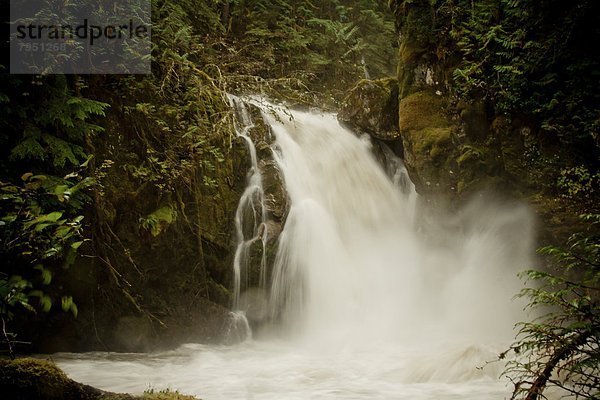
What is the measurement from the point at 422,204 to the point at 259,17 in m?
10.4

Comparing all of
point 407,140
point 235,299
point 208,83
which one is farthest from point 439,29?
point 235,299

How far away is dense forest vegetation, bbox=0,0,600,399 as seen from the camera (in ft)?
19.8

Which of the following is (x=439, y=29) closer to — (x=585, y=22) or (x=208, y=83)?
(x=585, y=22)

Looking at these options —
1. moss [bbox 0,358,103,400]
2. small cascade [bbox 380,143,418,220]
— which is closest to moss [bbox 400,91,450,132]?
small cascade [bbox 380,143,418,220]

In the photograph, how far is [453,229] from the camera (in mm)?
8773

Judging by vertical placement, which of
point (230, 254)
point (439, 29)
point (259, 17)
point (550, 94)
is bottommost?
point (230, 254)

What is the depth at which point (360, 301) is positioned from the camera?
9.24 metres

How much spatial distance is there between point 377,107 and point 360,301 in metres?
5.23

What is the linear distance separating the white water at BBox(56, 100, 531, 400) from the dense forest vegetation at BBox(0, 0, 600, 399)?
2.11 ft

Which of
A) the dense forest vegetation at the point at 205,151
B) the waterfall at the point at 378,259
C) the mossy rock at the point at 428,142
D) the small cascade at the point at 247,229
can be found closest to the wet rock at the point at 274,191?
the small cascade at the point at 247,229

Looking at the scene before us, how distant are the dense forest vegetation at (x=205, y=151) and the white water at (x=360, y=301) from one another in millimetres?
643

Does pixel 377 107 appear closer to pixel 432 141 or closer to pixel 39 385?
pixel 432 141

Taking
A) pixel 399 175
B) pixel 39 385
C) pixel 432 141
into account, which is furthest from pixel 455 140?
pixel 39 385

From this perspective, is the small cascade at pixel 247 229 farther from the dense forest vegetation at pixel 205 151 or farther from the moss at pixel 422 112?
the moss at pixel 422 112
